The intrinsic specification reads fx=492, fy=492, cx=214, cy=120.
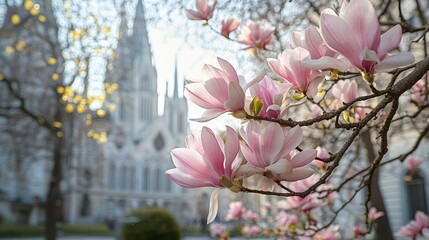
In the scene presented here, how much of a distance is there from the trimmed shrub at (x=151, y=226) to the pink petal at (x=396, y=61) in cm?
1080

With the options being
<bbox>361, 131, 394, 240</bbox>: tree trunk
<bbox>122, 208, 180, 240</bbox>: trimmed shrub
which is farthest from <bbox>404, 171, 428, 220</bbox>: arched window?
<bbox>361, 131, 394, 240</bbox>: tree trunk

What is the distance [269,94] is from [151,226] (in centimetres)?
1065

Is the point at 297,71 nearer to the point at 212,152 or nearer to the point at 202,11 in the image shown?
the point at 212,152

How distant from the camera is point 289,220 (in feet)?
10.1

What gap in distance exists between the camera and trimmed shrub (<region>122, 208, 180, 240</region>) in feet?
37.8

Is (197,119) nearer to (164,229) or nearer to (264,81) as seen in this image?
(264,81)

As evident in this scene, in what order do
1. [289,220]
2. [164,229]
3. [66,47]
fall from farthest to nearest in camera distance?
1. [66,47]
2. [164,229]
3. [289,220]

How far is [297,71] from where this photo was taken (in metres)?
1.36

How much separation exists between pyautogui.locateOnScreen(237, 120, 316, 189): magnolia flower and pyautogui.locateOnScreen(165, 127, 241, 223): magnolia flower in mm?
37

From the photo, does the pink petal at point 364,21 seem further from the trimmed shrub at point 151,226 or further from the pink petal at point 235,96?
the trimmed shrub at point 151,226

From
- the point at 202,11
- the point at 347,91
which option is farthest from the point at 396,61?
the point at 202,11

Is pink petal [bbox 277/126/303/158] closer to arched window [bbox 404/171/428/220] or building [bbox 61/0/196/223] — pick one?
arched window [bbox 404/171/428/220]

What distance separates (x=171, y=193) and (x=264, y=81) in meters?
67.1

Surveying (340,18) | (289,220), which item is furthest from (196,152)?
(289,220)
